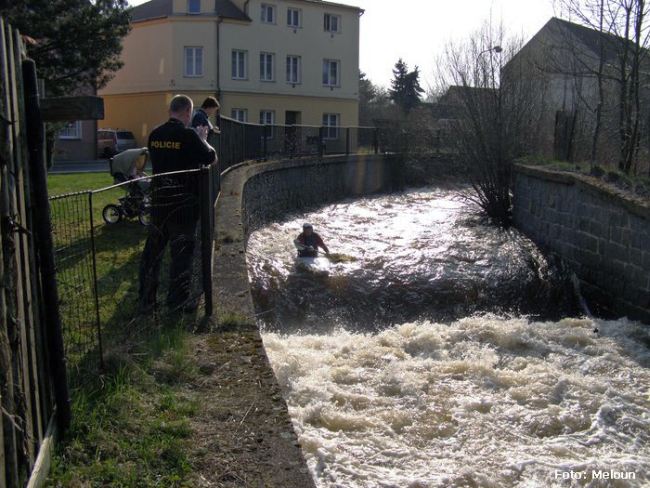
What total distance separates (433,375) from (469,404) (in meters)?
0.79

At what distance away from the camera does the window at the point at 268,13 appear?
4247 centimetres

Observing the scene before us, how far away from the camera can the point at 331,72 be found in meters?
45.3

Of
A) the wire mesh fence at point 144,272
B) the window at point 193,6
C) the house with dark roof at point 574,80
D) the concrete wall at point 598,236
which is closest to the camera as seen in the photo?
the wire mesh fence at point 144,272

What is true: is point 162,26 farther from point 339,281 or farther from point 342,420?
point 342,420

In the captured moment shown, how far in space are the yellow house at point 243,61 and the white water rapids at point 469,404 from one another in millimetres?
34125

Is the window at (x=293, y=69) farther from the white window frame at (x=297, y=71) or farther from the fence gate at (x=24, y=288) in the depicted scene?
the fence gate at (x=24, y=288)

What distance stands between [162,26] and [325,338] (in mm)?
36469

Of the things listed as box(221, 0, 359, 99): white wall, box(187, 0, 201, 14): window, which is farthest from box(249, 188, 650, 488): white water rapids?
box(187, 0, 201, 14): window

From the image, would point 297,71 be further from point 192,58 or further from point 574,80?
point 574,80

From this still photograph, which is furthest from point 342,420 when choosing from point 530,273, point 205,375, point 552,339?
point 530,273

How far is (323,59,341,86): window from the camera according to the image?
4500 centimetres

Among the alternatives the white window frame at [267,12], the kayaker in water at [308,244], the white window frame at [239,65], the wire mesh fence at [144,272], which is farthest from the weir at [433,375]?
the white window frame at [267,12]

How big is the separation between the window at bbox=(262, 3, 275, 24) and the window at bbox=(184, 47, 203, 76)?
15.1 feet

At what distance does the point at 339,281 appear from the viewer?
11820mm
